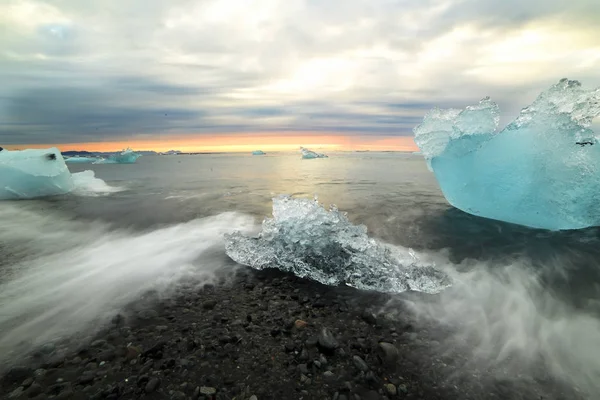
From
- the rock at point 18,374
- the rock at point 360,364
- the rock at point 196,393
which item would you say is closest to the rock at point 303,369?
the rock at point 360,364

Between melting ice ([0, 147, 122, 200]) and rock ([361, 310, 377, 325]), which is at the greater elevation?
melting ice ([0, 147, 122, 200])

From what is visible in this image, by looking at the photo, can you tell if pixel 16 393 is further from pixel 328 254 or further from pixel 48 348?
pixel 328 254

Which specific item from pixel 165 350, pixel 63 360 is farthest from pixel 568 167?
pixel 63 360

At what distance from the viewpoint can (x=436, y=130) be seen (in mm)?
8859

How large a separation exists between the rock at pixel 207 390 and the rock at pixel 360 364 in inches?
53.7

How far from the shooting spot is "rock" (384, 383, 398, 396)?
8.53 feet

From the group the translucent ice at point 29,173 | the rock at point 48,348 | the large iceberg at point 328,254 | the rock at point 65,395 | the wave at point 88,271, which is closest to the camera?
the rock at point 65,395

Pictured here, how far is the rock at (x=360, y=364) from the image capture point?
285cm

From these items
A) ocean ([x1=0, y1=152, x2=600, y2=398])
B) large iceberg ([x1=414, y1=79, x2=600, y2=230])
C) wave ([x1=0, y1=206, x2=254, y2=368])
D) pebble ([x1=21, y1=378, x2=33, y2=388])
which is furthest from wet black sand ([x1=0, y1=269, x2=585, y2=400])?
large iceberg ([x1=414, y1=79, x2=600, y2=230])

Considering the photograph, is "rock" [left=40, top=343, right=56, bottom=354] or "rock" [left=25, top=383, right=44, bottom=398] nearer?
"rock" [left=25, top=383, right=44, bottom=398]

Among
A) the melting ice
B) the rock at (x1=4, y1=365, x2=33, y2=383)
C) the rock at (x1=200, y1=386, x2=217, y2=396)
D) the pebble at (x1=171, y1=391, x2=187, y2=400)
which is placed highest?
the melting ice

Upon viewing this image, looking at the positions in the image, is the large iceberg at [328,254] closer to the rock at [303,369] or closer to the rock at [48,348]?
the rock at [303,369]

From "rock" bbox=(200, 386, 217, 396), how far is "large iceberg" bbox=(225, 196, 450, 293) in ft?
8.10

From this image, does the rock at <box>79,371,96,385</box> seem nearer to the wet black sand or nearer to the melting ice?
the wet black sand
